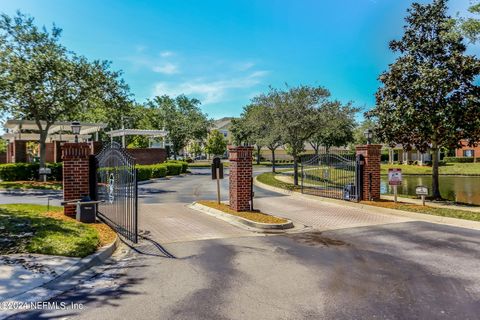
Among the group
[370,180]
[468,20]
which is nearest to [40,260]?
[370,180]

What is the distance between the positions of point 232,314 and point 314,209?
10690 millimetres

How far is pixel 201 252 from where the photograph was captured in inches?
325

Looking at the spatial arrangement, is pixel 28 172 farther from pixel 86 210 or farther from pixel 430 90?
pixel 430 90

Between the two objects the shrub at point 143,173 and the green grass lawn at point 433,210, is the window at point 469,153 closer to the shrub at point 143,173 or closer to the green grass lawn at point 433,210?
the shrub at point 143,173

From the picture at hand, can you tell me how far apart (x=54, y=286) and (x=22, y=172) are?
21.5 meters

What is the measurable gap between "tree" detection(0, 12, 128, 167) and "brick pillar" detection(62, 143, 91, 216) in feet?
41.0

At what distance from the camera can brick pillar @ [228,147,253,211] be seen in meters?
13.1

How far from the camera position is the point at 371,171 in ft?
53.4

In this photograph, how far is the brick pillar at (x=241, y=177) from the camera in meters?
13.1

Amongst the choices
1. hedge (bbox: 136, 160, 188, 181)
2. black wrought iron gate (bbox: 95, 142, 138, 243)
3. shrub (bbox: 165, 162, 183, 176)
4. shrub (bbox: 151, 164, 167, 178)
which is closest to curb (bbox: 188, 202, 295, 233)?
black wrought iron gate (bbox: 95, 142, 138, 243)

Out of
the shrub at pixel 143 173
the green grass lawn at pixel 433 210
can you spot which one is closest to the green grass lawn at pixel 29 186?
the shrub at pixel 143 173

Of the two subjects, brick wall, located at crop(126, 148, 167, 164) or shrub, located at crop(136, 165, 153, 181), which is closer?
shrub, located at crop(136, 165, 153, 181)

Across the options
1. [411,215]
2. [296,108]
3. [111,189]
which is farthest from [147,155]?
[411,215]

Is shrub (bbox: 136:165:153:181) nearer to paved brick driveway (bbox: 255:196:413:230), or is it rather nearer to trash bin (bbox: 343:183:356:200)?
paved brick driveway (bbox: 255:196:413:230)
